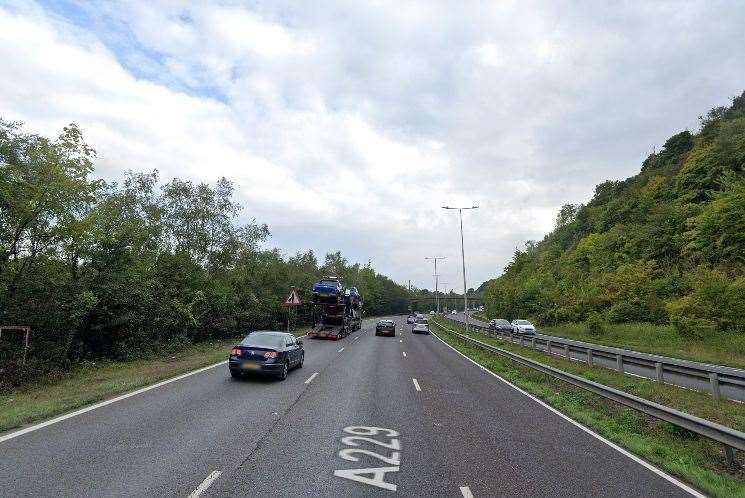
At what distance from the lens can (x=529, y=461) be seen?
23.1 feet

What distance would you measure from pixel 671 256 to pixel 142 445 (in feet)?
156

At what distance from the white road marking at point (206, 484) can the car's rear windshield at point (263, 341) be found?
8340 mm

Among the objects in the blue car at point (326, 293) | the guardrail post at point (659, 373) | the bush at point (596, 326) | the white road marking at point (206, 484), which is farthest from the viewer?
the bush at point (596, 326)

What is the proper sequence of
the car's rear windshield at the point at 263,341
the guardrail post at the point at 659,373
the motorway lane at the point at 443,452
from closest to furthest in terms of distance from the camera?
the motorway lane at the point at 443,452, the guardrail post at the point at 659,373, the car's rear windshield at the point at 263,341

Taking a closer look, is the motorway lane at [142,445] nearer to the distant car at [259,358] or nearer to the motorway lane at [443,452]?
the motorway lane at [443,452]

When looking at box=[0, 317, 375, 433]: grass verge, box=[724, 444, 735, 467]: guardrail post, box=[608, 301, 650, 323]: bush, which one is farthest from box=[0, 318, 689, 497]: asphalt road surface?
box=[608, 301, 650, 323]: bush

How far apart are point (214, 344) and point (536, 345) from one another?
57.1 ft

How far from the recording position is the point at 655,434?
9.20m

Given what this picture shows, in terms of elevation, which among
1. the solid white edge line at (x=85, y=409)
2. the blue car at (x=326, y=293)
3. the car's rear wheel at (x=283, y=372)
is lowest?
Answer: the solid white edge line at (x=85, y=409)

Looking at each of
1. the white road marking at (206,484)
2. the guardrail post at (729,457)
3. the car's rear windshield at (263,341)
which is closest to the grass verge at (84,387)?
the car's rear windshield at (263,341)

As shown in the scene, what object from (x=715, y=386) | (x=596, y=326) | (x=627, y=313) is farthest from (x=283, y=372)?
(x=627, y=313)

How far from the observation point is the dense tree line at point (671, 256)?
93.8 feet

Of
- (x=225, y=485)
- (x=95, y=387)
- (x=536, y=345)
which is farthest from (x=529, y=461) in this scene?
(x=536, y=345)

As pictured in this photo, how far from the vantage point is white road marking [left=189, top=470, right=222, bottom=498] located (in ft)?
17.5
